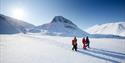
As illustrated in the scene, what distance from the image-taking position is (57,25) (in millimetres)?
167500

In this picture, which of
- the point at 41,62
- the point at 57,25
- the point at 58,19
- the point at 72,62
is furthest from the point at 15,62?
the point at 58,19

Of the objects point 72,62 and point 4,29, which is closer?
point 72,62

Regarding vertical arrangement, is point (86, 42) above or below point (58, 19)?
below

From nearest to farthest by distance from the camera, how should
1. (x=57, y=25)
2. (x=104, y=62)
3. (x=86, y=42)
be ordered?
1. (x=104, y=62)
2. (x=86, y=42)
3. (x=57, y=25)

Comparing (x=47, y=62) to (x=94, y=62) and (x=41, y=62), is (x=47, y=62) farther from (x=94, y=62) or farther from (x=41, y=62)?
(x=94, y=62)

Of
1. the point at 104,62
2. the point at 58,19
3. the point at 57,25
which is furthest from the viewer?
the point at 58,19

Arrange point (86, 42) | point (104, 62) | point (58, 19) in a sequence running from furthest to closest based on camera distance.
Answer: point (58, 19)
point (86, 42)
point (104, 62)

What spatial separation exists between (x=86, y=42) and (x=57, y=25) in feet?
498

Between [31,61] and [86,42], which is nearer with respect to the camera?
[31,61]

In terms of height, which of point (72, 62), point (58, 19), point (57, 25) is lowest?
point (72, 62)

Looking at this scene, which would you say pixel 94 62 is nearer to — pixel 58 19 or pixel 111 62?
pixel 111 62

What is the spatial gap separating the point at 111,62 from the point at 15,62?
7331 mm

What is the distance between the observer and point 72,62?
872 centimetres

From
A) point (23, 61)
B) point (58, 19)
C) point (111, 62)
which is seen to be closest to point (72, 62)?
point (111, 62)
